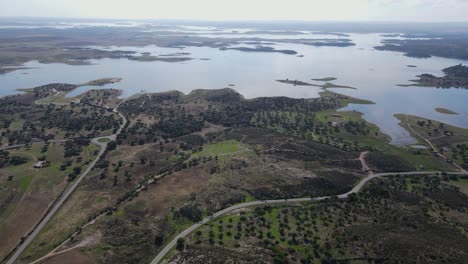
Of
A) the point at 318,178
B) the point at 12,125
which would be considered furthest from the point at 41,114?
the point at 318,178

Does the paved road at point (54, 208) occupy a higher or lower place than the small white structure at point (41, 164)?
lower

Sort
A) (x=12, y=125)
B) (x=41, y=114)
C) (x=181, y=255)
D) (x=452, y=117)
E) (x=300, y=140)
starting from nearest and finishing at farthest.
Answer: (x=181, y=255) → (x=300, y=140) → (x=12, y=125) → (x=41, y=114) → (x=452, y=117)


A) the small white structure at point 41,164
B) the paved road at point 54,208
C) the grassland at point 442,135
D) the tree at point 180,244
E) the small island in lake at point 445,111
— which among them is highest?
the small island in lake at point 445,111

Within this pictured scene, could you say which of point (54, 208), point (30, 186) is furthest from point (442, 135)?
point (30, 186)

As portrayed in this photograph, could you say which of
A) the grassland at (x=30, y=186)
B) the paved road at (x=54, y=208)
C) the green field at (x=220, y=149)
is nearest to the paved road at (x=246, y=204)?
the paved road at (x=54, y=208)

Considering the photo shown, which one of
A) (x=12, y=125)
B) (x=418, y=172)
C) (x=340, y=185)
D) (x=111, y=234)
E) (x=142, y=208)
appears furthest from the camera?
(x=12, y=125)

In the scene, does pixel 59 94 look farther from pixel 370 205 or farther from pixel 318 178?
pixel 370 205

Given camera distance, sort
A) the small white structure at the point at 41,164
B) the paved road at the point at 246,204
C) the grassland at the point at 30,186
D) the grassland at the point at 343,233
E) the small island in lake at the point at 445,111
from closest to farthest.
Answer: the grassland at the point at 343,233 → the paved road at the point at 246,204 → the grassland at the point at 30,186 → the small white structure at the point at 41,164 → the small island in lake at the point at 445,111

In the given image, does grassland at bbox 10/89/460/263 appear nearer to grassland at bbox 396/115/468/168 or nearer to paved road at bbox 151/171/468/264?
paved road at bbox 151/171/468/264

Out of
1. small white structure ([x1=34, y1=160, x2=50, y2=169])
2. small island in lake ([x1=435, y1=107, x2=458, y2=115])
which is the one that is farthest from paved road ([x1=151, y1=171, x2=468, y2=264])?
small island in lake ([x1=435, y1=107, x2=458, y2=115])

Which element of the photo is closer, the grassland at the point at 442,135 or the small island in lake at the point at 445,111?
the grassland at the point at 442,135

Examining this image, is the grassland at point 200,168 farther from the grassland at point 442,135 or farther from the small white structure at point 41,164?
the small white structure at point 41,164
